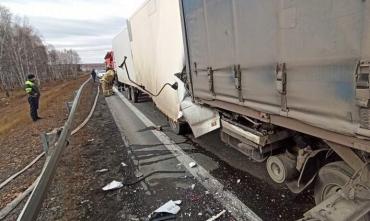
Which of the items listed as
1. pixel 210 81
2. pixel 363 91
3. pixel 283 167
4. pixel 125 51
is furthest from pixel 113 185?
pixel 125 51

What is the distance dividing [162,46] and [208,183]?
→ 364 cm

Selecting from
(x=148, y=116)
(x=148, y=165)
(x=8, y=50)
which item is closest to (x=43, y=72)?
(x=8, y=50)

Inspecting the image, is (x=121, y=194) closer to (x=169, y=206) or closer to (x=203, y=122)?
(x=169, y=206)

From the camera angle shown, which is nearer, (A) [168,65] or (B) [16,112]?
(A) [168,65]

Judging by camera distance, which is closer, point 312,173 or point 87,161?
point 312,173

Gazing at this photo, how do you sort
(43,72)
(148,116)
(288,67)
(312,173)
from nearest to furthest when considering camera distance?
(288,67) → (312,173) → (148,116) → (43,72)

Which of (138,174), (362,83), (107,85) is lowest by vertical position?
(138,174)

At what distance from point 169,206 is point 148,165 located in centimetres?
183

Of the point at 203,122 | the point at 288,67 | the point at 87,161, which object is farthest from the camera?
the point at 87,161

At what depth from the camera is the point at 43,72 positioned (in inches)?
2749

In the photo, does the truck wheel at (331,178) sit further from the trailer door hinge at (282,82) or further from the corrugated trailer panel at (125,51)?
the corrugated trailer panel at (125,51)

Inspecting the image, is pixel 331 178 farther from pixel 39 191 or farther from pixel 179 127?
pixel 179 127

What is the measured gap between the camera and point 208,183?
480 cm

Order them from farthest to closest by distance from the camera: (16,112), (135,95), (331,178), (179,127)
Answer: (16,112), (135,95), (179,127), (331,178)
